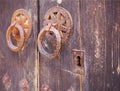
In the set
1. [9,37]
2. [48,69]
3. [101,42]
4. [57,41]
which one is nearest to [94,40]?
[101,42]

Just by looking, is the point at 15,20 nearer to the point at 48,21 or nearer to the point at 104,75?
the point at 48,21

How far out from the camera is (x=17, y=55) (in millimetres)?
1186

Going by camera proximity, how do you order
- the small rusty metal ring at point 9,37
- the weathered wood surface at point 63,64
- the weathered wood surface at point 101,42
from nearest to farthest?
the weathered wood surface at point 101,42 → the weathered wood surface at point 63,64 → the small rusty metal ring at point 9,37

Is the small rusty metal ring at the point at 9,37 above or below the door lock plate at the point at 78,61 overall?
above

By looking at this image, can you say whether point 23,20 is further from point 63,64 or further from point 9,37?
point 63,64

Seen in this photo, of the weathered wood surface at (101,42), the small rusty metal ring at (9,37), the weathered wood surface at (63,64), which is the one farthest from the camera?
the small rusty metal ring at (9,37)

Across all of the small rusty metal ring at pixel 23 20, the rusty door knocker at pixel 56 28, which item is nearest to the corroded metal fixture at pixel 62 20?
the rusty door knocker at pixel 56 28

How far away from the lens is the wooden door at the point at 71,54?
892 mm

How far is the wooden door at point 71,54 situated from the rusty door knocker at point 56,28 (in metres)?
0.02

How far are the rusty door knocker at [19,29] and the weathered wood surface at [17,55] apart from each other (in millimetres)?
21

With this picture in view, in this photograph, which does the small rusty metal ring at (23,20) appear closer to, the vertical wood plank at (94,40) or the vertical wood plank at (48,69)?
the vertical wood plank at (48,69)

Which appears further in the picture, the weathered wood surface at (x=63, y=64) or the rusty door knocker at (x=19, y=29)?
the rusty door knocker at (x=19, y=29)

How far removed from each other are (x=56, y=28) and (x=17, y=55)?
269 mm

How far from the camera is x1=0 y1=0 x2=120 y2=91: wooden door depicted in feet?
2.93
